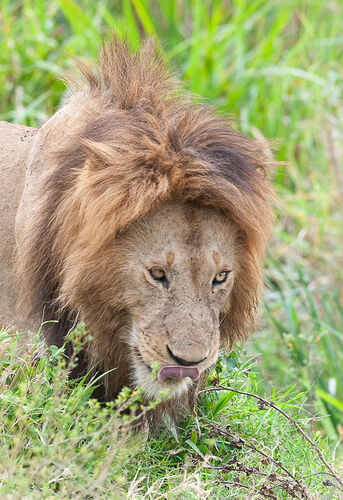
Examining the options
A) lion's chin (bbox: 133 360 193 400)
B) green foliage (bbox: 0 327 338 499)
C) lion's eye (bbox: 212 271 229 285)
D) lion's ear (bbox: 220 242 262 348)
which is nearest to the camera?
green foliage (bbox: 0 327 338 499)

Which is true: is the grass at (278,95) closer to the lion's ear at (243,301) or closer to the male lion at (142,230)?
the lion's ear at (243,301)

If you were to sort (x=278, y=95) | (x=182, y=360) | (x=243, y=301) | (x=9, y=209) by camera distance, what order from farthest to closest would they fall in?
1. (x=278, y=95)
2. (x=9, y=209)
3. (x=243, y=301)
4. (x=182, y=360)

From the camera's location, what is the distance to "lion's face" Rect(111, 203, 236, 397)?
8.96 ft

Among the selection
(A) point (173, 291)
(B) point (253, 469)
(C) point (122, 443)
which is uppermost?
(A) point (173, 291)

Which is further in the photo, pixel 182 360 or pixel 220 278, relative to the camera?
pixel 220 278

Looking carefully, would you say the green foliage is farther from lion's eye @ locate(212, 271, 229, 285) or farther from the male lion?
lion's eye @ locate(212, 271, 229, 285)

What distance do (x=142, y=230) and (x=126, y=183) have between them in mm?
166

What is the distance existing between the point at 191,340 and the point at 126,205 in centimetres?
49

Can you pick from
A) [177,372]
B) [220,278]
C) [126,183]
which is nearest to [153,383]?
[177,372]

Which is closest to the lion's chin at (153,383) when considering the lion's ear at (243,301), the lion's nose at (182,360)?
the lion's nose at (182,360)

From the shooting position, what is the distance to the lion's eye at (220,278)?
115 inches

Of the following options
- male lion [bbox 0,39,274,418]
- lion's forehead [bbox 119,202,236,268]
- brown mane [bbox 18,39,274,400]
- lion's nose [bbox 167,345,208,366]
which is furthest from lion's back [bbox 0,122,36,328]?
lion's nose [bbox 167,345,208,366]

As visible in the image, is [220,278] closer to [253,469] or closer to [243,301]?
[243,301]

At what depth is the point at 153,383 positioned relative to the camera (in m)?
2.85
